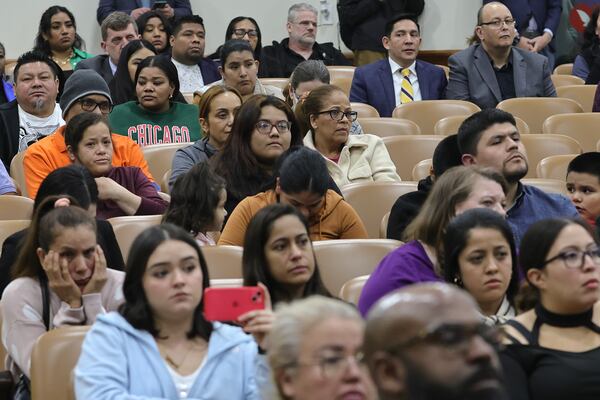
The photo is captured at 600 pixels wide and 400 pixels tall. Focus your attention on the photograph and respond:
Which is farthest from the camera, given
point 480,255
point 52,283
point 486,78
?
point 486,78

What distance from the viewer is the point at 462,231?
10.1ft

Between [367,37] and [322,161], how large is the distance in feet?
16.0

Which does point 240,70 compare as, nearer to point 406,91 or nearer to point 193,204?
point 406,91

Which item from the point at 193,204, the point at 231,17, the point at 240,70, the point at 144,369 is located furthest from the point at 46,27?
the point at 144,369

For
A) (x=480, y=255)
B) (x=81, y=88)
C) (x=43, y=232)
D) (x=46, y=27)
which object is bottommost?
(x=480, y=255)

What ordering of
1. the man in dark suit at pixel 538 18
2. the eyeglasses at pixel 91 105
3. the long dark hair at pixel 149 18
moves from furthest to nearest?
1. the man in dark suit at pixel 538 18
2. the long dark hair at pixel 149 18
3. the eyeglasses at pixel 91 105

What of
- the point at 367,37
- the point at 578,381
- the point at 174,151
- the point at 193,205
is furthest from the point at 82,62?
the point at 578,381

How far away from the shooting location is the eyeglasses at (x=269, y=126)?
464 cm

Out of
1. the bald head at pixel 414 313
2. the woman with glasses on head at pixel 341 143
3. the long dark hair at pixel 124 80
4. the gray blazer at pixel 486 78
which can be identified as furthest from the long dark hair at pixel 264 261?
the gray blazer at pixel 486 78

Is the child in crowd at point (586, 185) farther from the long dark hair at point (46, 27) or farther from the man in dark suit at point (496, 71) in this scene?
the long dark hair at point (46, 27)

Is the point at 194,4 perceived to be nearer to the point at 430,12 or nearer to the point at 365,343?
the point at 430,12

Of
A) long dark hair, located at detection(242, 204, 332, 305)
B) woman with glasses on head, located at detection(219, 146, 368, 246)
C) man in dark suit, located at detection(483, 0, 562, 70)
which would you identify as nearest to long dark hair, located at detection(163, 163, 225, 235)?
woman with glasses on head, located at detection(219, 146, 368, 246)

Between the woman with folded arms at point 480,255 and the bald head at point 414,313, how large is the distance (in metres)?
1.68

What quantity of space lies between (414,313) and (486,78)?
216 inches
